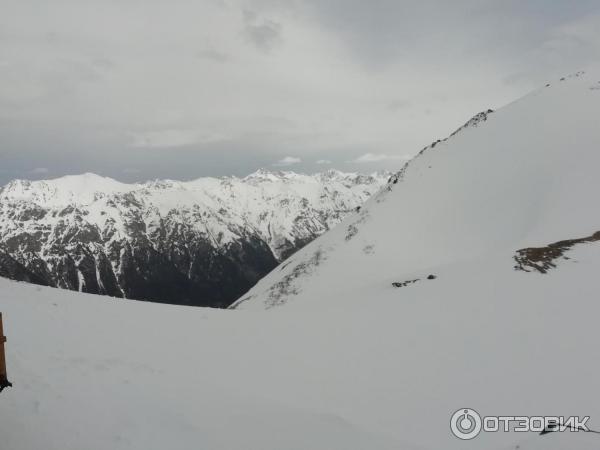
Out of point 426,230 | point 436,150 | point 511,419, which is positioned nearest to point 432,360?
point 511,419

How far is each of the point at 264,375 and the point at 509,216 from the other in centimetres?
6437

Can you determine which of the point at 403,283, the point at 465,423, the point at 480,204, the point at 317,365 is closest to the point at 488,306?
the point at 465,423

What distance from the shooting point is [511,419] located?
13.7 meters

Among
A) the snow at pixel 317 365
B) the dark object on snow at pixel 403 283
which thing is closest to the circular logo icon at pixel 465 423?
the snow at pixel 317 365

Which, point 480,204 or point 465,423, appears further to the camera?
point 480,204

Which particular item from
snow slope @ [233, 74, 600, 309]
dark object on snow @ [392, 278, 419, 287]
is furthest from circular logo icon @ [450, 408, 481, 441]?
snow slope @ [233, 74, 600, 309]

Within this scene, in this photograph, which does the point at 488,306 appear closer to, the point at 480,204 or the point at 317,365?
the point at 317,365

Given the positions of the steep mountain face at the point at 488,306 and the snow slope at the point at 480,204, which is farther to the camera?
the snow slope at the point at 480,204

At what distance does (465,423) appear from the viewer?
13.8 meters

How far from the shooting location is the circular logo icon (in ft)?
43.7

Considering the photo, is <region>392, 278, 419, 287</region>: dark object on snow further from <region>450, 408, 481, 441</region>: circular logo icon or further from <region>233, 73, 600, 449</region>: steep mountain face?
<region>450, 408, 481, 441</region>: circular logo icon

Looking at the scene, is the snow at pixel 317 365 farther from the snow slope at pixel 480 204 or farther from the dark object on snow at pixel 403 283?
the snow slope at pixel 480 204

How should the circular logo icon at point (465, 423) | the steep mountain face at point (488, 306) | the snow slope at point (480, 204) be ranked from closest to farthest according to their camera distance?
the circular logo icon at point (465, 423) → the steep mountain face at point (488, 306) → the snow slope at point (480, 204)

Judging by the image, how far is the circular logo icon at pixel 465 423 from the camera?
13.3m
